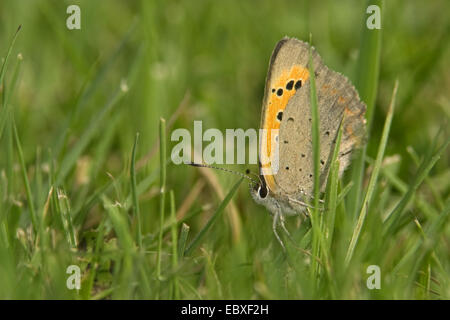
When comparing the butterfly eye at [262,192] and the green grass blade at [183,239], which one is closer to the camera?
the green grass blade at [183,239]

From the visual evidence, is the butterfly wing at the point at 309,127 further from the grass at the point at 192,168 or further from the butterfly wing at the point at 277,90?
the grass at the point at 192,168

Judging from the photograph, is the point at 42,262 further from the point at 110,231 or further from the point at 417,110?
the point at 417,110

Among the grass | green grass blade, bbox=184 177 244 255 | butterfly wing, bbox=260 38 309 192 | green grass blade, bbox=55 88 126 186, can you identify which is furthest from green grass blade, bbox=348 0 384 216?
green grass blade, bbox=55 88 126 186

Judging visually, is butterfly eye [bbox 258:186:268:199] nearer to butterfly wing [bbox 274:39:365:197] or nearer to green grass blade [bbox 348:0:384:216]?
butterfly wing [bbox 274:39:365:197]

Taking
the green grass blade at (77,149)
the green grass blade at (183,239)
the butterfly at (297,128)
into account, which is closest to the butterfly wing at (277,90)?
the butterfly at (297,128)

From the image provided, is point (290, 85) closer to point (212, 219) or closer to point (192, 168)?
point (212, 219)

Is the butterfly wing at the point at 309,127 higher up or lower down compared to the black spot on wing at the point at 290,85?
lower down

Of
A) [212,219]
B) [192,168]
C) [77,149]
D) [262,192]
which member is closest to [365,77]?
[262,192]
